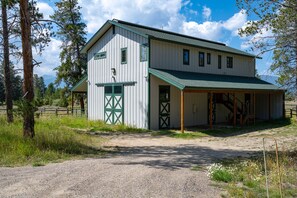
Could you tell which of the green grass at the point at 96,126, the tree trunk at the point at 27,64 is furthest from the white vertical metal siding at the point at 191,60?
the tree trunk at the point at 27,64

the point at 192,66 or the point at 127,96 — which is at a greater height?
the point at 192,66

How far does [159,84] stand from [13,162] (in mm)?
11949

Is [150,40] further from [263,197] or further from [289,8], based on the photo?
[263,197]

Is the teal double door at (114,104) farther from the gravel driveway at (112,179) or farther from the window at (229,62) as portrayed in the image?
the gravel driveway at (112,179)

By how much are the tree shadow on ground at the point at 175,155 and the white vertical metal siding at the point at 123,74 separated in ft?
21.5

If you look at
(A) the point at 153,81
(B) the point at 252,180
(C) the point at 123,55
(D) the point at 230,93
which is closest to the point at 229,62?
(D) the point at 230,93

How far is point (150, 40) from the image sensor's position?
18.9 meters

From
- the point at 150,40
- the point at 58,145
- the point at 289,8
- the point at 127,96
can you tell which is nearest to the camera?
the point at 289,8

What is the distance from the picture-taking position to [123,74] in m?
20.5

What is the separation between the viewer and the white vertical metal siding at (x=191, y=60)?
19.5 meters

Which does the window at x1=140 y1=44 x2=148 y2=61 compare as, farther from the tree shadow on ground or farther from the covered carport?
the tree shadow on ground

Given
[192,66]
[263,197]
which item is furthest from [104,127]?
[263,197]

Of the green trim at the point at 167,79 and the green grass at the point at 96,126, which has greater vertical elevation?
the green trim at the point at 167,79

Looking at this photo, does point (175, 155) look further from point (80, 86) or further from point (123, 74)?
point (80, 86)
